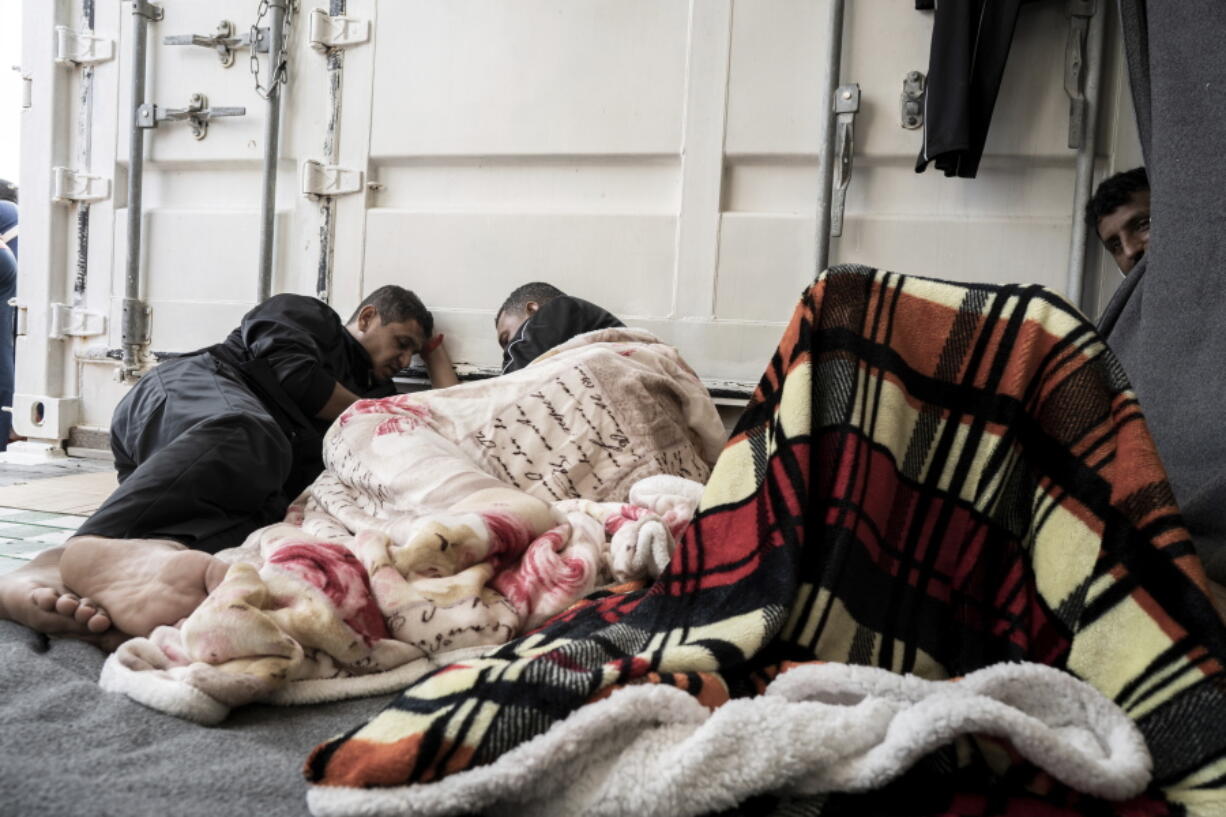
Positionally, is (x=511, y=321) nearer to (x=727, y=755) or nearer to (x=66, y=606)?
(x=66, y=606)

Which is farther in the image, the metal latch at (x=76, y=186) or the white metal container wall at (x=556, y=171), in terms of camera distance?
the metal latch at (x=76, y=186)

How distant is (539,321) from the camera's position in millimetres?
2176

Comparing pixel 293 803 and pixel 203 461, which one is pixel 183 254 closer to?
pixel 203 461

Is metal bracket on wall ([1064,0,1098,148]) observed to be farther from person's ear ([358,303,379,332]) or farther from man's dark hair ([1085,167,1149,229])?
person's ear ([358,303,379,332])

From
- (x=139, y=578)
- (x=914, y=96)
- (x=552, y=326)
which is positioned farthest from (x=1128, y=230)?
(x=139, y=578)

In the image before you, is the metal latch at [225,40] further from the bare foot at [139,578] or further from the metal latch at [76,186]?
the bare foot at [139,578]

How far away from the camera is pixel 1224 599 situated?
32.4 inches

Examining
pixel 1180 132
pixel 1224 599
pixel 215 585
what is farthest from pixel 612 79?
pixel 1224 599

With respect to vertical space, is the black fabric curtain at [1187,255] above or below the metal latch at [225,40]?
below

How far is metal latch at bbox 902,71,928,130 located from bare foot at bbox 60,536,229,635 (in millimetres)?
1840

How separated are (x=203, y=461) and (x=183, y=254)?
60.9 inches

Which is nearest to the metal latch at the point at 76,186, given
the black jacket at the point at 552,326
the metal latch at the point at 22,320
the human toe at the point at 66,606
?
the metal latch at the point at 22,320

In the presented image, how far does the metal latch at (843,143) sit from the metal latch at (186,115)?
6.18 feet

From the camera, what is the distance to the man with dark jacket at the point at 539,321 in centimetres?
214
